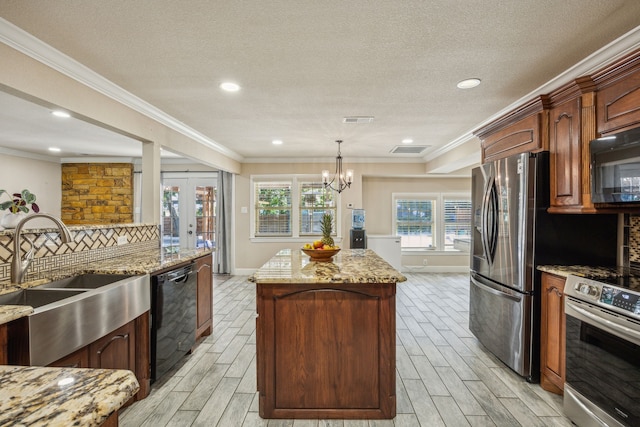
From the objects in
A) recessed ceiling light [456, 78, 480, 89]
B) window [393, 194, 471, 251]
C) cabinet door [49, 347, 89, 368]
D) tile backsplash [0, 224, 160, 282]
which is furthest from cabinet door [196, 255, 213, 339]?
window [393, 194, 471, 251]

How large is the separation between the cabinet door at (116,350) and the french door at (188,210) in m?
4.62

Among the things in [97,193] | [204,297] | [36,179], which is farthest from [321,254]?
[36,179]

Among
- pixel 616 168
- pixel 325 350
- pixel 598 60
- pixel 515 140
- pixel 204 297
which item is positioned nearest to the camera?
pixel 616 168

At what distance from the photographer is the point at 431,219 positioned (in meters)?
6.88

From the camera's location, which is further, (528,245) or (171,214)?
(171,214)

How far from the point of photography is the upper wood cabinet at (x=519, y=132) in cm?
250

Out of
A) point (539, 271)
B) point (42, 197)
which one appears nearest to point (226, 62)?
point (539, 271)

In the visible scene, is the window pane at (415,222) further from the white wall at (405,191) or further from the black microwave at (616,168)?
the black microwave at (616,168)

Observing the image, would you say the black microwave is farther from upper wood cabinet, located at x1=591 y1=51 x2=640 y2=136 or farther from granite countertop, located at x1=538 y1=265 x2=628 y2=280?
granite countertop, located at x1=538 y1=265 x2=628 y2=280

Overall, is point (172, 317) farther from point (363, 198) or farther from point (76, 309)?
point (363, 198)

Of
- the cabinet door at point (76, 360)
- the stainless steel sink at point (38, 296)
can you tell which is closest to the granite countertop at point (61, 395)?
the cabinet door at point (76, 360)

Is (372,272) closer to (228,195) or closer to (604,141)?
(604,141)

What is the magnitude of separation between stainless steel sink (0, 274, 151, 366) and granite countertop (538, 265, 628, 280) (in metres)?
2.88

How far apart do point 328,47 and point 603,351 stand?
8.03 ft
